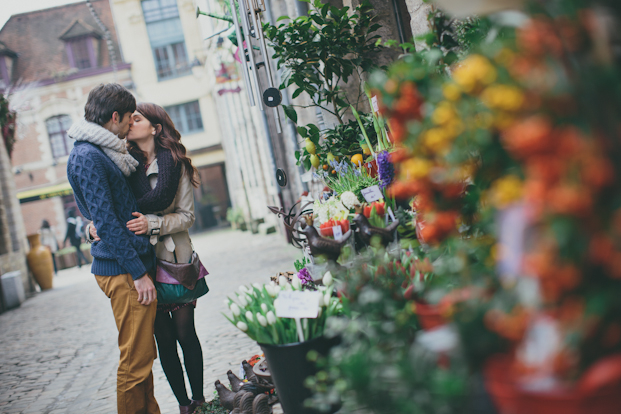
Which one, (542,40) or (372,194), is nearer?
(542,40)

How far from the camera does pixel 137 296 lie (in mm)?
2451

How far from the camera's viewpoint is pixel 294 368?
6.24 feet

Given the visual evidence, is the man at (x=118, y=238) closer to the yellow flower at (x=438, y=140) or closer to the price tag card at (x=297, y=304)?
the price tag card at (x=297, y=304)

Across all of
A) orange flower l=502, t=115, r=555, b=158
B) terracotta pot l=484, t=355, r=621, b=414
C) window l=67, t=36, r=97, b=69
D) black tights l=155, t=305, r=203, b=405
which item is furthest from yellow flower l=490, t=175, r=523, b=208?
window l=67, t=36, r=97, b=69

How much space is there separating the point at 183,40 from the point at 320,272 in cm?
2226

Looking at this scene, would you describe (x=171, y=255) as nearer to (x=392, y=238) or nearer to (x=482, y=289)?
(x=392, y=238)

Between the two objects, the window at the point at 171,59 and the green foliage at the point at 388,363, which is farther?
the window at the point at 171,59

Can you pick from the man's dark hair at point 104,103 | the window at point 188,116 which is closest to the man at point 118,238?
the man's dark hair at point 104,103

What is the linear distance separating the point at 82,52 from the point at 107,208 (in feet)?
79.4

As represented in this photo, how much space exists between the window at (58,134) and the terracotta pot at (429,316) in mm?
23347

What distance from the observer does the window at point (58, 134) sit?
21.9 metres

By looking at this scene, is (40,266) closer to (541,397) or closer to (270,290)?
(270,290)

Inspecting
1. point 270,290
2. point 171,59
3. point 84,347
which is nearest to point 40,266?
point 84,347

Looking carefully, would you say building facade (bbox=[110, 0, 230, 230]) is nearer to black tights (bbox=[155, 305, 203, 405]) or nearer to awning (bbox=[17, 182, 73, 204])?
awning (bbox=[17, 182, 73, 204])
